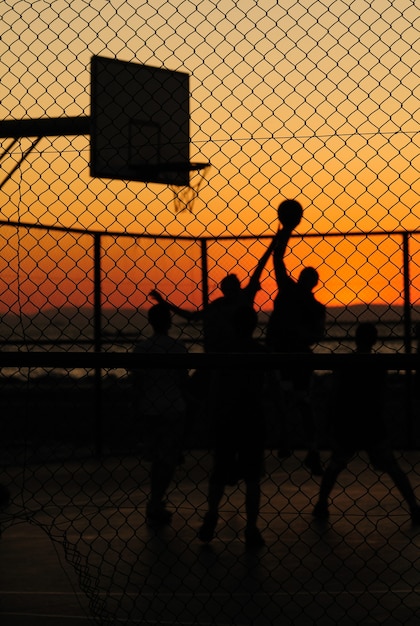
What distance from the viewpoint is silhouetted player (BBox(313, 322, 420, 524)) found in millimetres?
7430

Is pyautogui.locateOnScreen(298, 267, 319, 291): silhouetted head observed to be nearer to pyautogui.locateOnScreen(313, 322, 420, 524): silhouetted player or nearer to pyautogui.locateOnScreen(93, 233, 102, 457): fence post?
pyautogui.locateOnScreen(313, 322, 420, 524): silhouetted player

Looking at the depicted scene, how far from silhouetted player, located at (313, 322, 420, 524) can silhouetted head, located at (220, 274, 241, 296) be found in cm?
128

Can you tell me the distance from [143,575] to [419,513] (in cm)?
222

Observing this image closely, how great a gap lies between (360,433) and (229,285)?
183 cm

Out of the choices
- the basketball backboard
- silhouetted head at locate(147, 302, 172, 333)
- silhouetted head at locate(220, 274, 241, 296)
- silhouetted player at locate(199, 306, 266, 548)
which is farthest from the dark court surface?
the basketball backboard

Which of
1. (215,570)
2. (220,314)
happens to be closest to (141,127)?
(220,314)

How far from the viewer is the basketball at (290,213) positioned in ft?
19.9

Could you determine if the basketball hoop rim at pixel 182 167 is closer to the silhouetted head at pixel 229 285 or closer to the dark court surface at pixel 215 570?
the silhouetted head at pixel 229 285

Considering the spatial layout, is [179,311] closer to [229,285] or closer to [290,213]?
[229,285]

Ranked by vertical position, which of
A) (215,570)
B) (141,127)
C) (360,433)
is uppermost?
(141,127)

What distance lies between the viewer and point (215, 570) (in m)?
6.24

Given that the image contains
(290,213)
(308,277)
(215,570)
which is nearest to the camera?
(290,213)

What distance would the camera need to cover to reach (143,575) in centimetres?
614

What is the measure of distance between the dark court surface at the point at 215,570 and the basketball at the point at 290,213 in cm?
148
